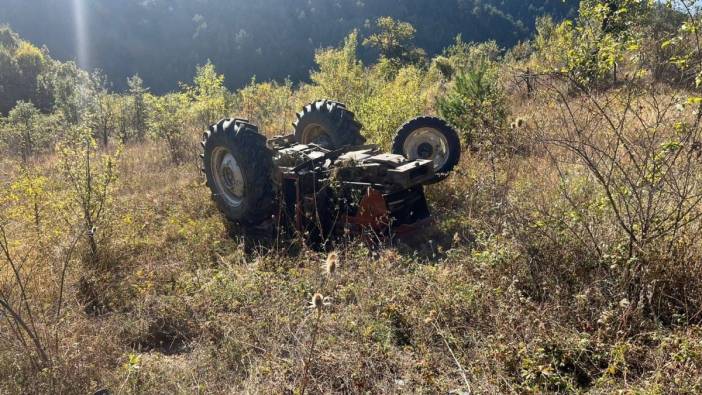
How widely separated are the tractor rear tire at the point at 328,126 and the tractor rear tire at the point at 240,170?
1.28 m

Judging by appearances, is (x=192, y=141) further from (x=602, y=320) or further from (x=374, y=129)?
(x=602, y=320)

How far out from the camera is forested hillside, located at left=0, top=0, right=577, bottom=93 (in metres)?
77.3

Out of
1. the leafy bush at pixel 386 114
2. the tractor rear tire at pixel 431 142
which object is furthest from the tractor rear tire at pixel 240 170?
the leafy bush at pixel 386 114

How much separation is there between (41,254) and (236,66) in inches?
3313

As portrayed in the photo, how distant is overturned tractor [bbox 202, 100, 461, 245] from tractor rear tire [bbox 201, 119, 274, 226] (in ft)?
0.04

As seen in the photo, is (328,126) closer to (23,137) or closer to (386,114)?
(386,114)

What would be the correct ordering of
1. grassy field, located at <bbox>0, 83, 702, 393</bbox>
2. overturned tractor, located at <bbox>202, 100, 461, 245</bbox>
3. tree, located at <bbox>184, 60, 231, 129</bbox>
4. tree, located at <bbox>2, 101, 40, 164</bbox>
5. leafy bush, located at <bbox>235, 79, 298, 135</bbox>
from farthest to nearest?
tree, located at <bbox>2, 101, 40, 164</bbox>
leafy bush, located at <bbox>235, 79, 298, 135</bbox>
tree, located at <bbox>184, 60, 231, 129</bbox>
overturned tractor, located at <bbox>202, 100, 461, 245</bbox>
grassy field, located at <bbox>0, 83, 702, 393</bbox>

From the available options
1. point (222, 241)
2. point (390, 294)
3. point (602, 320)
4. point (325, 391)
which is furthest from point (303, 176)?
point (602, 320)

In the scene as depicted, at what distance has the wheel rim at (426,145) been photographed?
20.4ft

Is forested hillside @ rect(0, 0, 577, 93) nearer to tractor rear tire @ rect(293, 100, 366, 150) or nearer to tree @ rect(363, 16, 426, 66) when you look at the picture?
tree @ rect(363, 16, 426, 66)

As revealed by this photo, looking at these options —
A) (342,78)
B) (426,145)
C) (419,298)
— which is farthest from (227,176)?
(342,78)

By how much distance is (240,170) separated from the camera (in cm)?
544

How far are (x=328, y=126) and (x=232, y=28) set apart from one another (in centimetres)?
8922

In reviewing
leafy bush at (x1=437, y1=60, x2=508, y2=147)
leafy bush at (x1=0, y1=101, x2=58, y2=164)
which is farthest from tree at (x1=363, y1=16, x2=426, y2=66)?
leafy bush at (x1=437, y1=60, x2=508, y2=147)
